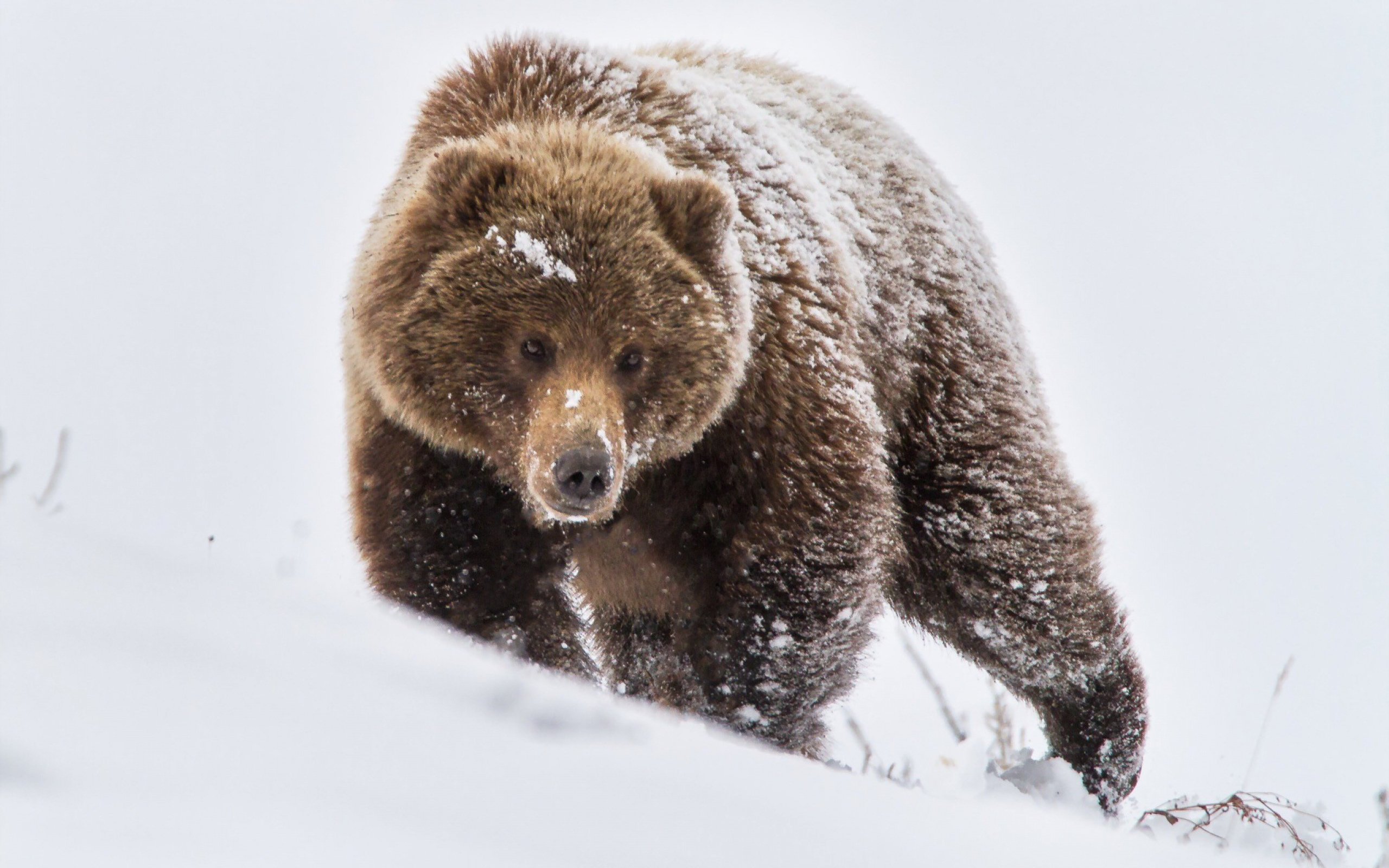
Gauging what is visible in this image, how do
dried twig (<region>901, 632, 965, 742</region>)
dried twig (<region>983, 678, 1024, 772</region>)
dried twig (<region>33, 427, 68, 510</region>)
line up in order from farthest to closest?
dried twig (<region>983, 678, 1024, 772</region>) < dried twig (<region>901, 632, 965, 742</region>) < dried twig (<region>33, 427, 68, 510</region>)

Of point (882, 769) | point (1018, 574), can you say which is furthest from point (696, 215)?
point (882, 769)

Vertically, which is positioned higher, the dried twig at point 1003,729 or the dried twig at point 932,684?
the dried twig at point 932,684

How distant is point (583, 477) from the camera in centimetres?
408

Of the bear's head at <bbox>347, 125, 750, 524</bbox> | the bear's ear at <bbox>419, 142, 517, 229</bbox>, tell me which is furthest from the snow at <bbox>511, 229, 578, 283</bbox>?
the bear's ear at <bbox>419, 142, 517, 229</bbox>

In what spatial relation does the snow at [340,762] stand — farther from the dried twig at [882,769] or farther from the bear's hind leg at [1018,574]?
the bear's hind leg at [1018,574]

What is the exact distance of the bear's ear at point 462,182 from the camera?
4.32 metres

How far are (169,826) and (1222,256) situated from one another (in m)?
67.5

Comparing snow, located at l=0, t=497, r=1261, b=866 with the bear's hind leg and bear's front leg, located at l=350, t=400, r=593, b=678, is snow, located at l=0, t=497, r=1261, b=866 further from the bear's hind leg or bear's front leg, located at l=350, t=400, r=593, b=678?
the bear's hind leg

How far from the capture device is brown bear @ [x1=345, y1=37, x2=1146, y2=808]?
14.4 ft

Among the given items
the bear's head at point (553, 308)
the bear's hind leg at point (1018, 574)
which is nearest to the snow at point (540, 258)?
the bear's head at point (553, 308)

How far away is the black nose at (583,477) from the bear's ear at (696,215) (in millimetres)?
784

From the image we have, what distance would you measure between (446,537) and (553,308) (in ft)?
2.98

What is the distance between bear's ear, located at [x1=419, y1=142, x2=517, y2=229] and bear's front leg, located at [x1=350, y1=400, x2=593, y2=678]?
0.77m

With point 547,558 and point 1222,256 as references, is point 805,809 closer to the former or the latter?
point 547,558
